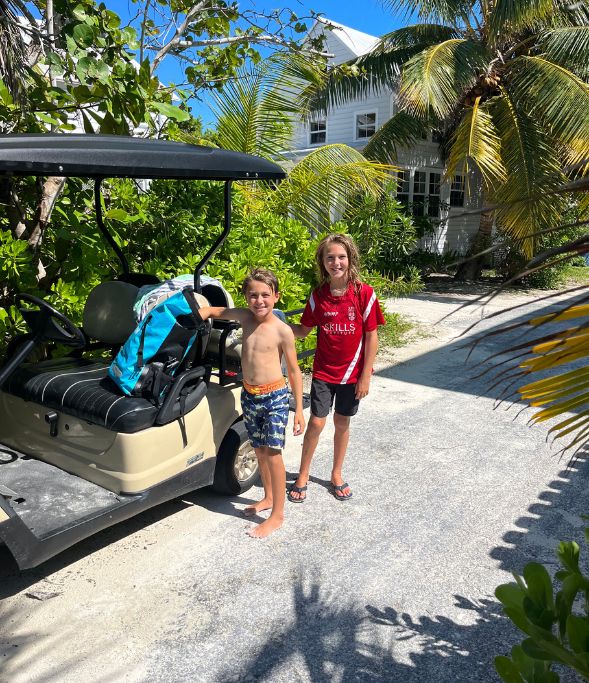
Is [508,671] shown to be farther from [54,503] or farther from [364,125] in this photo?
[364,125]

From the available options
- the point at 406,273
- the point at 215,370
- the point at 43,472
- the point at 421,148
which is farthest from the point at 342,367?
the point at 421,148

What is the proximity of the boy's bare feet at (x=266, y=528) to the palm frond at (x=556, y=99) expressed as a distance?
10325 millimetres

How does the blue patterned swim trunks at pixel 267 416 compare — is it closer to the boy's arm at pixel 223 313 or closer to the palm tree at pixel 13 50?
the boy's arm at pixel 223 313

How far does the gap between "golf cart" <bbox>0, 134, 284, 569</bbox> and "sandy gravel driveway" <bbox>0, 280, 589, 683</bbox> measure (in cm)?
33

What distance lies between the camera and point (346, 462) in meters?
4.71

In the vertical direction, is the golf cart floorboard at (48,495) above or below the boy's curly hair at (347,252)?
below

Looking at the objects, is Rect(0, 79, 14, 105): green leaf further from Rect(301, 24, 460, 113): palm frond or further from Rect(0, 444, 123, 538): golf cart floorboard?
Rect(301, 24, 460, 113): palm frond

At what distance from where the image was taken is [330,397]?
4.00 m

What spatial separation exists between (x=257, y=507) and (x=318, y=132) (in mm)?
16177

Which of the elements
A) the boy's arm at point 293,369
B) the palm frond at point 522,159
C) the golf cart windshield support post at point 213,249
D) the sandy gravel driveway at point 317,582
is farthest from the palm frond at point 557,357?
the palm frond at point 522,159

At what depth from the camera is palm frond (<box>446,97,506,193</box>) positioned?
11414 mm

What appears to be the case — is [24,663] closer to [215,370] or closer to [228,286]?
[215,370]

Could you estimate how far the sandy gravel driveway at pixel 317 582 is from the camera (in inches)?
104

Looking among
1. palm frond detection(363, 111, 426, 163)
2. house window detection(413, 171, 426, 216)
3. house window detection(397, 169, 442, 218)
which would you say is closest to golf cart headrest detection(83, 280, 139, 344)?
palm frond detection(363, 111, 426, 163)
